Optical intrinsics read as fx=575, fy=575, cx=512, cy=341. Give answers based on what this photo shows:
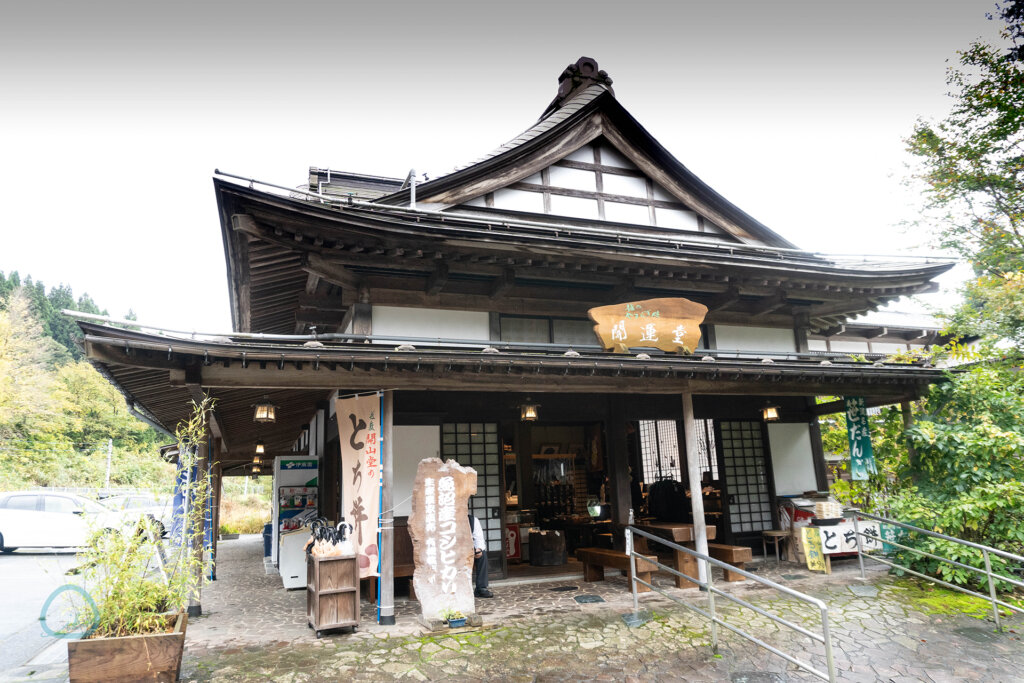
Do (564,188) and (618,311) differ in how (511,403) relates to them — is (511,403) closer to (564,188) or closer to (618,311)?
(618,311)

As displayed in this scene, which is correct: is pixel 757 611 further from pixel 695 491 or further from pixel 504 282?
pixel 504 282

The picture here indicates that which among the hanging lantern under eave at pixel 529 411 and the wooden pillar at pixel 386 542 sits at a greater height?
the hanging lantern under eave at pixel 529 411

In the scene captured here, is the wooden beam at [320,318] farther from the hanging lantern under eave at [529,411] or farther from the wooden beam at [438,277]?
the hanging lantern under eave at [529,411]

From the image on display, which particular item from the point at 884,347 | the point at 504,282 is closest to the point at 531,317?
the point at 504,282

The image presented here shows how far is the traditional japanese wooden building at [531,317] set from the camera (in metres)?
7.53

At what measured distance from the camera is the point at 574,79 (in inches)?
516

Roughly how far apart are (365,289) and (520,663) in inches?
225

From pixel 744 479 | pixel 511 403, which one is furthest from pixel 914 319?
pixel 511 403

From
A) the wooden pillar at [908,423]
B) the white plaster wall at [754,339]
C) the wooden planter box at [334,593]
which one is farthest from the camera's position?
the white plaster wall at [754,339]

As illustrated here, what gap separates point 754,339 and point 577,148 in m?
5.25

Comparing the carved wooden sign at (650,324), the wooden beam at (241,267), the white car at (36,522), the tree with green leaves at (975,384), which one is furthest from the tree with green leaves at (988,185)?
the white car at (36,522)

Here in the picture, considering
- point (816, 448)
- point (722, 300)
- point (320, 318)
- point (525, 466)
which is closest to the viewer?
point (320, 318)

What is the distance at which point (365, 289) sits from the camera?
29.8 ft

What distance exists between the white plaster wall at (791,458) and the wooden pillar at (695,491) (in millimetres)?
3676
